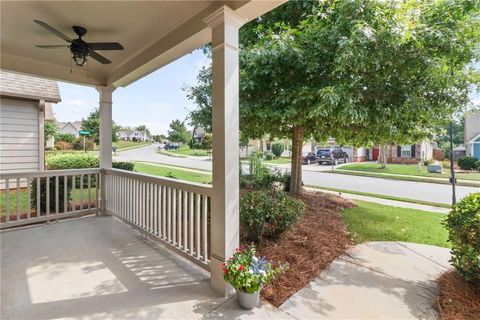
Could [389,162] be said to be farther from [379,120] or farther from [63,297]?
[63,297]

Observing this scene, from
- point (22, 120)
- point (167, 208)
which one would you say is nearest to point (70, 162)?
point (22, 120)

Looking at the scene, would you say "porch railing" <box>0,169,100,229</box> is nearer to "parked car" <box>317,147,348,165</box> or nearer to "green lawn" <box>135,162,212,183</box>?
"green lawn" <box>135,162,212,183</box>

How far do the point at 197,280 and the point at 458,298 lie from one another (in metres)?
2.34

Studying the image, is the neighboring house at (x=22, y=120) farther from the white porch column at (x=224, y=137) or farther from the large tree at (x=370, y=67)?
the white porch column at (x=224, y=137)

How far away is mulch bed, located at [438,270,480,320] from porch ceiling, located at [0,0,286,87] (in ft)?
9.47

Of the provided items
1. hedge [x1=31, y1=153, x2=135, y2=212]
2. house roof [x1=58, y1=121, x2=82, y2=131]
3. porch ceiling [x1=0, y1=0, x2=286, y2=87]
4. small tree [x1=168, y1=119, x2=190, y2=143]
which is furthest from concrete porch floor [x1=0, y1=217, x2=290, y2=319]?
house roof [x1=58, y1=121, x2=82, y2=131]

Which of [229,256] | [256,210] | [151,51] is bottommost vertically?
[229,256]

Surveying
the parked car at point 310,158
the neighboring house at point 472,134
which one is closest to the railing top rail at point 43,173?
the neighboring house at point 472,134

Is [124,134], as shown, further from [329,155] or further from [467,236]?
[467,236]

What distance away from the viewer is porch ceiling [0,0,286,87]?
2371 mm

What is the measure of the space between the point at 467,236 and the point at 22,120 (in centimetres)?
871

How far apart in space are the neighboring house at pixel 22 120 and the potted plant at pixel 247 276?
264 inches

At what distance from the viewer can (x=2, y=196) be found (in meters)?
5.89

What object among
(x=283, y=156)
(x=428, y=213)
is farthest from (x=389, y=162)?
(x=428, y=213)
